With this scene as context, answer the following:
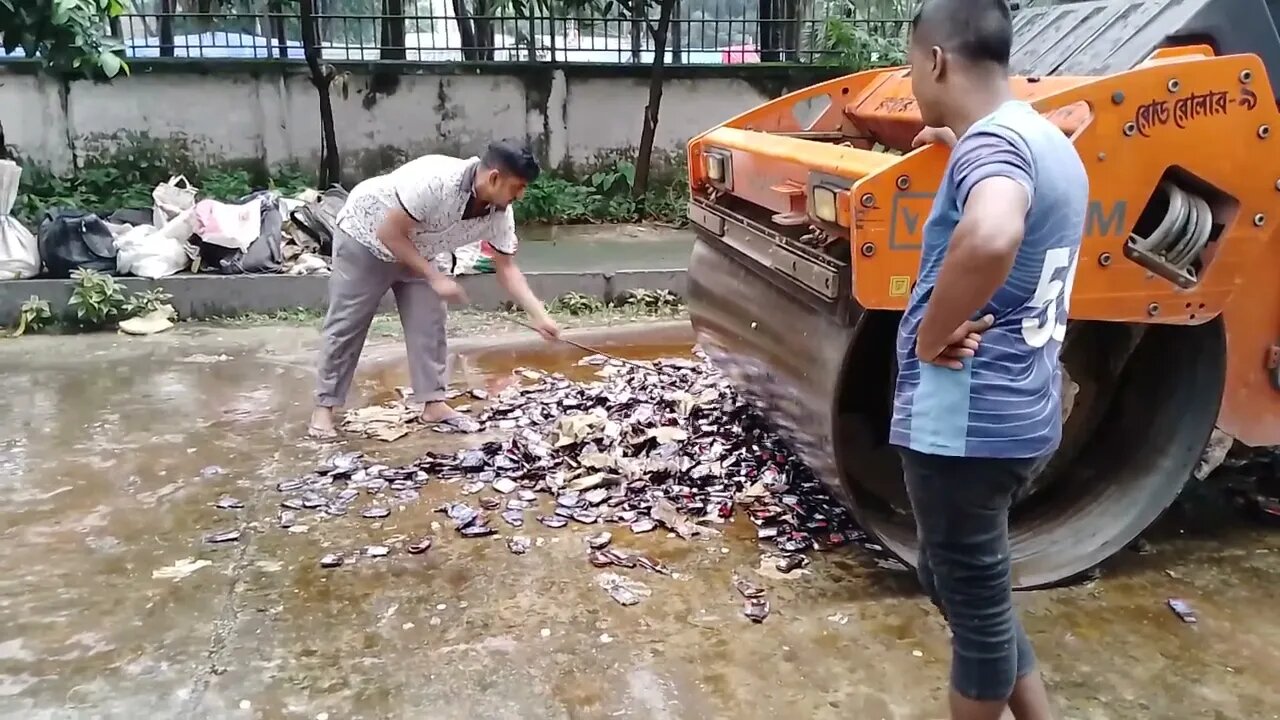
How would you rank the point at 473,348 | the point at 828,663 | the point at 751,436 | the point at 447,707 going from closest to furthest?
the point at 447,707 → the point at 828,663 → the point at 751,436 → the point at 473,348

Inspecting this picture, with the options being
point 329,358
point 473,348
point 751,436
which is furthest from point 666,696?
point 473,348

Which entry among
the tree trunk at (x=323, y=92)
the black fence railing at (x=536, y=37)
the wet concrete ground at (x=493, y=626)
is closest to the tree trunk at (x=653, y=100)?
the black fence railing at (x=536, y=37)

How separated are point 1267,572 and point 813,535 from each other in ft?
4.66

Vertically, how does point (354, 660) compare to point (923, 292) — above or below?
below

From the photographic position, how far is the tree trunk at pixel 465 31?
33.0 feet

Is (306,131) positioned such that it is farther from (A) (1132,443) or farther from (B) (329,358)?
(A) (1132,443)

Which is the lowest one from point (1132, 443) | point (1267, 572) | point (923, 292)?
point (1267, 572)

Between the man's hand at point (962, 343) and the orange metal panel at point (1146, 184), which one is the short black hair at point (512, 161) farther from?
the man's hand at point (962, 343)

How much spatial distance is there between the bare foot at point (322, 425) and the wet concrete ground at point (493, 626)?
0.39 m

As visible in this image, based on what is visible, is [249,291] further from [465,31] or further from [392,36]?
[465,31]

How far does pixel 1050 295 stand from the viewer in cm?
194

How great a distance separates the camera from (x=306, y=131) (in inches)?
376

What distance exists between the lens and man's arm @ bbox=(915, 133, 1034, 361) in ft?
5.69

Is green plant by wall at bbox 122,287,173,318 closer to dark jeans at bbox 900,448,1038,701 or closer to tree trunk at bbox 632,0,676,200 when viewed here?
tree trunk at bbox 632,0,676,200
